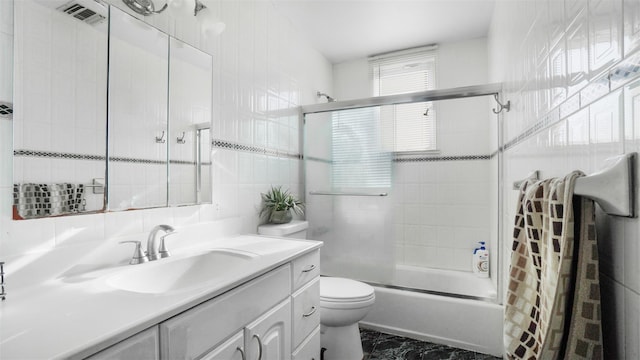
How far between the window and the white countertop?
1.63 meters

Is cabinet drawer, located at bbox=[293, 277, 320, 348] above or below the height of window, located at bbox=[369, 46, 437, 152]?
below

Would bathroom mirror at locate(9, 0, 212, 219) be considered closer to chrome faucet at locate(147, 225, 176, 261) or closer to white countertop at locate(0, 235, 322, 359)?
chrome faucet at locate(147, 225, 176, 261)

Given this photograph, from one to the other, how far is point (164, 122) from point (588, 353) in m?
1.59

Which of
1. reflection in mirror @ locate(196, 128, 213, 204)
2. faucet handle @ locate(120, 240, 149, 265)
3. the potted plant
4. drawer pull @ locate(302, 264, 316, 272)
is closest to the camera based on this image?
faucet handle @ locate(120, 240, 149, 265)

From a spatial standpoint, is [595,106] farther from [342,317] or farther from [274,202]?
[274,202]

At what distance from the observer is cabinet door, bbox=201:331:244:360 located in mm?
898

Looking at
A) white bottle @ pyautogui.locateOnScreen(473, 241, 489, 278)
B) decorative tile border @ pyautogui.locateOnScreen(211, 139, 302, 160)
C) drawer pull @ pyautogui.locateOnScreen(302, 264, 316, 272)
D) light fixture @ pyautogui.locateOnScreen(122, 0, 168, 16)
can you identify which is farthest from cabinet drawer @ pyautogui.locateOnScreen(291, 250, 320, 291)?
white bottle @ pyautogui.locateOnScreen(473, 241, 489, 278)

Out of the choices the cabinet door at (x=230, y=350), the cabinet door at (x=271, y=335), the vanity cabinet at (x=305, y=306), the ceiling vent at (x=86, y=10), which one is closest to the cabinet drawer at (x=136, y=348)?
the cabinet door at (x=230, y=350)

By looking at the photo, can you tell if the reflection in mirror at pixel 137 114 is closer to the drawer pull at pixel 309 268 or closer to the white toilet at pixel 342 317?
the drawer pull at pixel 309 268

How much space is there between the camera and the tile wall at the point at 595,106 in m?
0.52

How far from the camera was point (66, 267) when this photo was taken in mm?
1037

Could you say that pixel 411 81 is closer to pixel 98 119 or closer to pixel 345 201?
pixel 345 201

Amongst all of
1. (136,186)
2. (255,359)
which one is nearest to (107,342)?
(255,359)

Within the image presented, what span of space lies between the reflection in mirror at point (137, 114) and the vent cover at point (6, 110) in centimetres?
29
